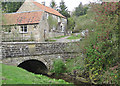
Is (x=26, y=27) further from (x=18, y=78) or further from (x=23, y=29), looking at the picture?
(x=18, y=78)

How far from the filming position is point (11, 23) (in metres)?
23.6

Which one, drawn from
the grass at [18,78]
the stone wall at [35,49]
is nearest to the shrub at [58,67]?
the stone wall at [35,49]

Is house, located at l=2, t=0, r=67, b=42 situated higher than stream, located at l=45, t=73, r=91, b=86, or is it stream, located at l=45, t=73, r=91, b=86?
house, located at l=2, t=0, r=67, b=42

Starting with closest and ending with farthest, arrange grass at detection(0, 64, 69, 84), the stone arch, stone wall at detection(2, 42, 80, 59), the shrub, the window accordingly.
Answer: grass at detection(0, 64, 69, 84), stone wall at detection(2, 42, 80, 59), the shrub, the stone arch, the window

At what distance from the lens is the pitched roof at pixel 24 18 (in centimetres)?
2253

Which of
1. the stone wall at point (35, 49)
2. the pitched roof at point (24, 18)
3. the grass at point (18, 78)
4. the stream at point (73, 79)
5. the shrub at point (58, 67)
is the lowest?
the stream at point (73, 79)

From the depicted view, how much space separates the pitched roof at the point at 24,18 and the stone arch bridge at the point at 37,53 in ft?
30.7

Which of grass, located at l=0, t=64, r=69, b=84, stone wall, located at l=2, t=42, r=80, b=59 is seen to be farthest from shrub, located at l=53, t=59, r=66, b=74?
grass, located at l=0, t=64, r=69, b=84

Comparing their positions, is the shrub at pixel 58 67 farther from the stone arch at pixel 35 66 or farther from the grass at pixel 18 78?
the grass at pixel 18 78

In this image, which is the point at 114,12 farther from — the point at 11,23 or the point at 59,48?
the point at 11,23

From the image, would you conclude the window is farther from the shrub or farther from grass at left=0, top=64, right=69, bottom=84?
grass at left=0, top=64, right=69, bottom=84

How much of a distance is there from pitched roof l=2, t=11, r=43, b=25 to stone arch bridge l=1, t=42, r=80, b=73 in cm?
936

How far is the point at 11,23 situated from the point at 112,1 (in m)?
18.0

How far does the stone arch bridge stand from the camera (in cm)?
1101
